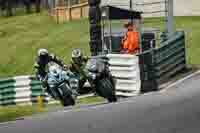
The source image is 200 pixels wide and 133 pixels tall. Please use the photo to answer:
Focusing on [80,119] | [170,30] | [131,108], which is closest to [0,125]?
[80,119]

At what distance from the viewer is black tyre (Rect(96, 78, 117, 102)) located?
14.8 metres

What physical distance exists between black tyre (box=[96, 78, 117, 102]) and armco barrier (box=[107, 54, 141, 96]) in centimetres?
112

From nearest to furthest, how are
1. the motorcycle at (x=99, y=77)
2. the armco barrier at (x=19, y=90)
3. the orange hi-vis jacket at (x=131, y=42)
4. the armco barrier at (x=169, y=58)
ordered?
the motorcycle at (x=99, y=77) < the armco barrier at (x=169, y=58) < the armco barrier at (x=19, y=90) < the orange hi-vis jacket at (x=131, y=42)

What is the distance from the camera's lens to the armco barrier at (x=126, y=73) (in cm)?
1619

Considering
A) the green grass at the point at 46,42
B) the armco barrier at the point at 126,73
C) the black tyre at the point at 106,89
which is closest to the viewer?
the black tyre at the point at 106,89

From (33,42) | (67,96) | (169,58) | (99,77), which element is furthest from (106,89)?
(33,42)

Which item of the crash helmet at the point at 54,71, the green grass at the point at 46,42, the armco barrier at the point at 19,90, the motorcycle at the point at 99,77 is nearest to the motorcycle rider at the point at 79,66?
the motorcycle at the point at 99,77

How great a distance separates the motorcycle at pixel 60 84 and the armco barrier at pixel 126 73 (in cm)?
229

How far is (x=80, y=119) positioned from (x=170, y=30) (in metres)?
9.18

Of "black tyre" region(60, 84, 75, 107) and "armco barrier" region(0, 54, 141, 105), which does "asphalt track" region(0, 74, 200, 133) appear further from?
"armco barrier" region(0, 54, 141, 105)

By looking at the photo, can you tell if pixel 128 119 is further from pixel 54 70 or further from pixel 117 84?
pixel 117 84

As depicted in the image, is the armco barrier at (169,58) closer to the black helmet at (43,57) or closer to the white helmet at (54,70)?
the white helmet at (54,70)

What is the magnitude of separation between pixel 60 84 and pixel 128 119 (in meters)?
3.71

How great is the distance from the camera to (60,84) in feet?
46.7
